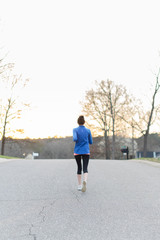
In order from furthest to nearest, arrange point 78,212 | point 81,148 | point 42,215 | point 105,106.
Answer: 1. point 105,106
2. point 81,148
3. point 78,212
4. point 42,215

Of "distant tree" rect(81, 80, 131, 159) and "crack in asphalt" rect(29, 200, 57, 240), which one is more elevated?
"distant tree" rect(81, 80, 131, 159)

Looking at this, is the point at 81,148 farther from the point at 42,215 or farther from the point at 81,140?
the point at 42,215

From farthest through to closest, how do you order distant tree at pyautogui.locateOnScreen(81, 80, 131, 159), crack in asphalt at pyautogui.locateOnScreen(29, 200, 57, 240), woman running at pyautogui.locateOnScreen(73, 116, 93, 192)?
1. distant tree at pyautogui.locateOnScreen(81, 80, 131, 159)
2. woman running at pyautogui.locateOnScreen(73, 116, 93, 192)
3. crack in asphalt at pyautogui.locateOnScreen(29, 200, 57, 240)

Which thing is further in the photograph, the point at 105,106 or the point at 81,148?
the point at 105,106

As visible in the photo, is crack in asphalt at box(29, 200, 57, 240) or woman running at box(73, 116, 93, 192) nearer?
crack in asphalt at box(29, 200, 57, 240)

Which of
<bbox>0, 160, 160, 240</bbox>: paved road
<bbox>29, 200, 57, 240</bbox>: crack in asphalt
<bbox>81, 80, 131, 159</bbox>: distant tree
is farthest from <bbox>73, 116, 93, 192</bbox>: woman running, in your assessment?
<bbox>81, 80, 131, 159</bbox>: distant tree

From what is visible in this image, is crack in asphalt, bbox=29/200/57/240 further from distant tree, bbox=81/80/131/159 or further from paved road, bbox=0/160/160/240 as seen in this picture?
distant tree, bbox=81/80/131/159

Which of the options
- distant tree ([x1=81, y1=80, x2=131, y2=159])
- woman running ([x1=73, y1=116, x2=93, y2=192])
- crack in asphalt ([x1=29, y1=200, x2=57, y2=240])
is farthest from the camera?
distant tree ([x1=81, y1=80, x2=131, y2=159])

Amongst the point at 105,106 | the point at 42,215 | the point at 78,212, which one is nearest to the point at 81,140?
the point at 78,212

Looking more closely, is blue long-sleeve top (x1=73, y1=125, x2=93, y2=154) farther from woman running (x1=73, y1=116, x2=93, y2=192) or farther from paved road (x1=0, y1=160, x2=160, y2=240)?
paved road (x1=0, y1=160, x2=160, y2=240)

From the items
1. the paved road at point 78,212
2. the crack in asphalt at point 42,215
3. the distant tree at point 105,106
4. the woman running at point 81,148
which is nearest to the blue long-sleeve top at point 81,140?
the woman running at point 81,148

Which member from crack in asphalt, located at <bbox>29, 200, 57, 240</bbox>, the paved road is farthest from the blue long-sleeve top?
crack in asphalt, located at <bbox>29, 200, 57, 240</bbox>

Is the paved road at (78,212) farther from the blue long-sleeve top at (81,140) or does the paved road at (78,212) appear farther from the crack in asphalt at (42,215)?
the blue long-sleeve top at (81,140)

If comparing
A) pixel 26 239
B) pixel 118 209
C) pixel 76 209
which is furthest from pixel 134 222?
pixel 26 239
